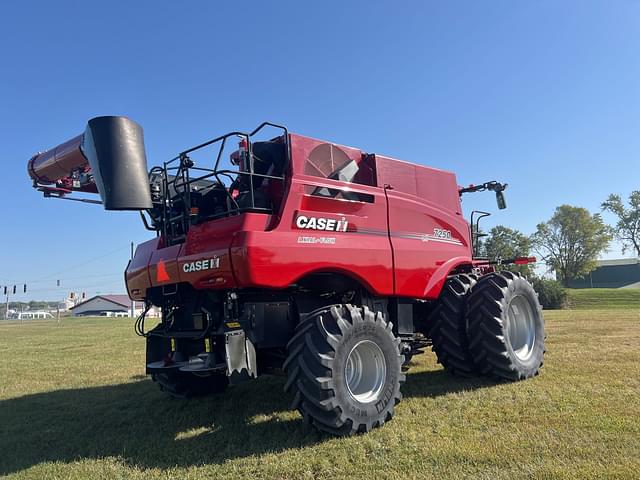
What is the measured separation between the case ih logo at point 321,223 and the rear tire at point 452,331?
7.47 feet

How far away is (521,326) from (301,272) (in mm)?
4354

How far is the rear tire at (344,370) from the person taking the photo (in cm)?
466

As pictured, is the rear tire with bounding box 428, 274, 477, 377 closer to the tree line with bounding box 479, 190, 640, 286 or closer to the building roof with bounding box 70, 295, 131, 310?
the tree line with bounding box 479, 190, 640, 286

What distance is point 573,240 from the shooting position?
70.8 m

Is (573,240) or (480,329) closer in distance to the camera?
(480,329)

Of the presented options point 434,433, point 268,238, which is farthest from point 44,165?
point 434,433

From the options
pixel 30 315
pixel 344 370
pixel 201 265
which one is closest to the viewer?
pixel 344 370

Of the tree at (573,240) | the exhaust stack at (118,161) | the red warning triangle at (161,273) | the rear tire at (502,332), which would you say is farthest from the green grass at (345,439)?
the tree at (573,240)

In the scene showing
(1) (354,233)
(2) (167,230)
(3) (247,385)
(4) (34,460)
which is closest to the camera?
(4) (34,460)

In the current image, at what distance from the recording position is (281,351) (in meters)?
5.80

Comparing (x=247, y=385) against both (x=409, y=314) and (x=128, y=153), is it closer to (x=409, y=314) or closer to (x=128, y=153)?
(x=409, y=314)

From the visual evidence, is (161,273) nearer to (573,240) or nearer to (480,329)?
(480,329)

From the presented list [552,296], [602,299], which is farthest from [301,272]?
[602,299]

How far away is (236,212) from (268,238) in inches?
24.2
